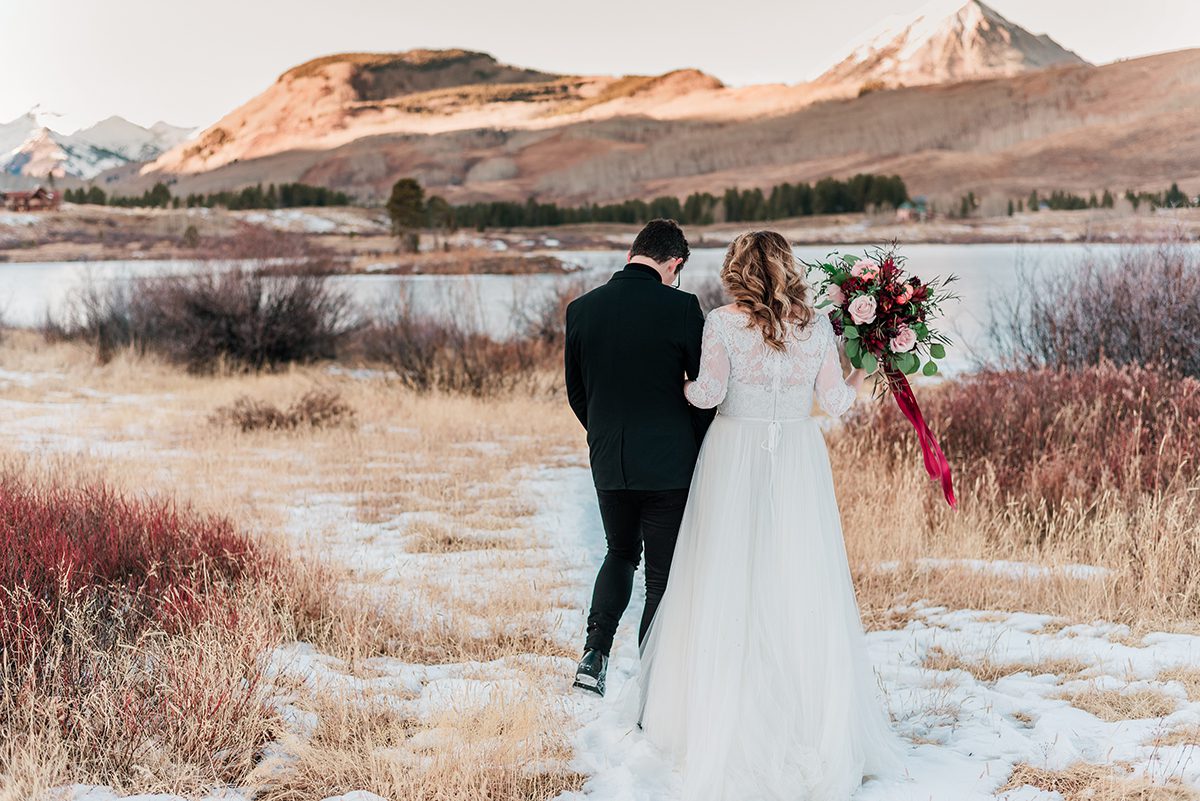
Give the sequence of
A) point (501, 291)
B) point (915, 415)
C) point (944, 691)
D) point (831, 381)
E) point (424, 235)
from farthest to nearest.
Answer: point (424, 235) → point (501, 291) → point (944, 691) → point (915, 415) → point (831, 381)

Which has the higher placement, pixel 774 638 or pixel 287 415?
pixel 774 638

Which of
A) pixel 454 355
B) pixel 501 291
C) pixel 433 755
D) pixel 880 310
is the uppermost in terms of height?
pixel 880 310

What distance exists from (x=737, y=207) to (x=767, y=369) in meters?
126

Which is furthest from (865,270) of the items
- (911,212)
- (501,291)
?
(911,212)

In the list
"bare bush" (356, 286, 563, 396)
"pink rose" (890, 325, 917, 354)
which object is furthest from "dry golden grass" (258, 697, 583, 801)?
"bare bush" (356, 286, 563, 396)

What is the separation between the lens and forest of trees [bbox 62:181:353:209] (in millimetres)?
153000

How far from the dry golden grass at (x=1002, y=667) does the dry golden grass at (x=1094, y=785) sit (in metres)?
1.09

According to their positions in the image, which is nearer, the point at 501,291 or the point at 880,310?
the point at 880,310

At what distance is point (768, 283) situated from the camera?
142 inches

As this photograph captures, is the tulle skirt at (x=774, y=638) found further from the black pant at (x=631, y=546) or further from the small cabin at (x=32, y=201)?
the small cabin at (x=32, y=201)

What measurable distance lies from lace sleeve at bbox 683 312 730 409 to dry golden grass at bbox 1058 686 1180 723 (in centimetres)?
225

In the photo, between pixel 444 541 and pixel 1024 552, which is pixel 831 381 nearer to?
pixel 1024 552

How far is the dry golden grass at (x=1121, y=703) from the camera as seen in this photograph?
4320mm

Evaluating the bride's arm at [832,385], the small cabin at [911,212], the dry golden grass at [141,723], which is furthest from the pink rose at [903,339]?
the small cabin at [911,212]
